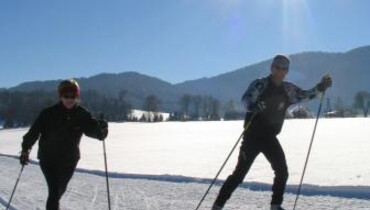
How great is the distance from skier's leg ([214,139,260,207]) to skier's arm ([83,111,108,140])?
156 centimetres

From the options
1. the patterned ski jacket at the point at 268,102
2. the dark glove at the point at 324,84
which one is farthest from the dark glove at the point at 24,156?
the dark glove at the point at 324,84

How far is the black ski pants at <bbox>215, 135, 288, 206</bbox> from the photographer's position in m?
6.38

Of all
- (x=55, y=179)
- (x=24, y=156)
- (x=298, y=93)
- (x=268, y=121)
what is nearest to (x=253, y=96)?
(x=268, y=121)

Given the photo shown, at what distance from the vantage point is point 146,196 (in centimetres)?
1012

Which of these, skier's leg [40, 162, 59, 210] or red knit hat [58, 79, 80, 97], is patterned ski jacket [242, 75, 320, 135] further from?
skier's leg [40, 162, 59, 210]

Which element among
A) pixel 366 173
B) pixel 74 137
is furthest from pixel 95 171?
pixel 74 137

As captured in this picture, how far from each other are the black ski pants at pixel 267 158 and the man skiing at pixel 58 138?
1833 millimetres

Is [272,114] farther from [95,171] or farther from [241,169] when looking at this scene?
[95,171]

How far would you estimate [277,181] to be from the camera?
6.48 m

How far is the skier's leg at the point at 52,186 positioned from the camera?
607 cm

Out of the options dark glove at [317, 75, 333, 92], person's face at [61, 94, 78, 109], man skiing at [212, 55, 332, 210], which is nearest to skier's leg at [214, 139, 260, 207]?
man skiing at [212, 55, 332, 210]

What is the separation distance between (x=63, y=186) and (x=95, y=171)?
386 inches

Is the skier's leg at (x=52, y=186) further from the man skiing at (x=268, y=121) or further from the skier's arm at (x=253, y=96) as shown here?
the skier's arm at (x=253, y=96)

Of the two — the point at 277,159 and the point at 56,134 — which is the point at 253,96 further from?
the point at 56,134
